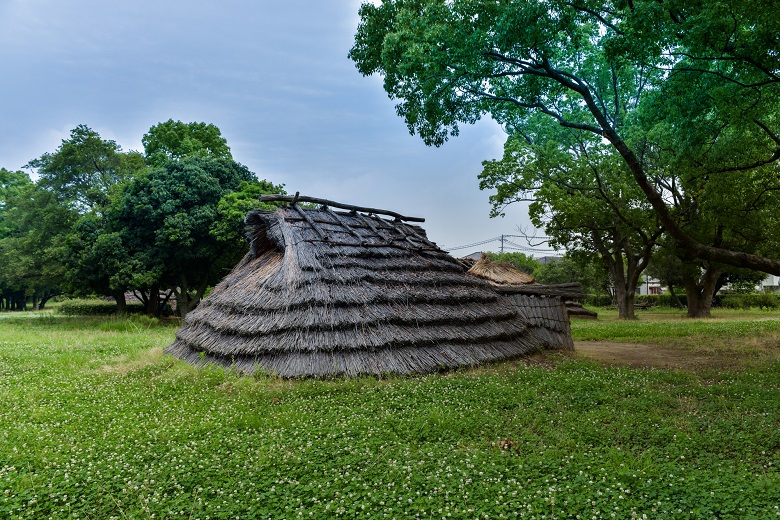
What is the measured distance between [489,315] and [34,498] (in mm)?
7448

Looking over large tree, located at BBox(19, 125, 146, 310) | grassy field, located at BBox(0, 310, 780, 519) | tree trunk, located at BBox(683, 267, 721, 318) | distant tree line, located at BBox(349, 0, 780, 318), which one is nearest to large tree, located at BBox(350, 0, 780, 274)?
distant tree line, located at BBox(349, 0, 780, 318)

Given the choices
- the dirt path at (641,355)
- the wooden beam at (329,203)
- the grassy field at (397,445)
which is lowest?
the grassy field at (397,445)

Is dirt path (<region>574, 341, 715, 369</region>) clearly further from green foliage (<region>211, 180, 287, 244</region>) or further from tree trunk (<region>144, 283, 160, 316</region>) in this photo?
tree trunk (<region>144, 283, 160, 316</region>)

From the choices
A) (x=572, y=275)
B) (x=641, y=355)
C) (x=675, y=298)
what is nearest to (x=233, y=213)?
(x=641, y=355)

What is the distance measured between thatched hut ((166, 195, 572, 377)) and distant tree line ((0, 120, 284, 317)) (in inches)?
375

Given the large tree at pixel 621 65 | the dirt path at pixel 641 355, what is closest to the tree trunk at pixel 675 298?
the large tree at pixel 621 65

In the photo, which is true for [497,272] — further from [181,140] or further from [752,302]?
[752,302]

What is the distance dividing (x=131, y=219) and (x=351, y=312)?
16.5 meters

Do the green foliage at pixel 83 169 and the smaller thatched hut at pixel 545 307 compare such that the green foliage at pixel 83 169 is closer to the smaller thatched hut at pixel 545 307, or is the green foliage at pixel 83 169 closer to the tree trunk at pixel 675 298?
the smaller thatched hut at pixel 545 307

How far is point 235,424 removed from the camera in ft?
17.7

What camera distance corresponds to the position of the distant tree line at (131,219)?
19.2 m

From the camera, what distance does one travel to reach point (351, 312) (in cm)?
807

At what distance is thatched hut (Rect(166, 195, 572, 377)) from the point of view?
766 cm

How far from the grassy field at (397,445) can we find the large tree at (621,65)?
489 cm
